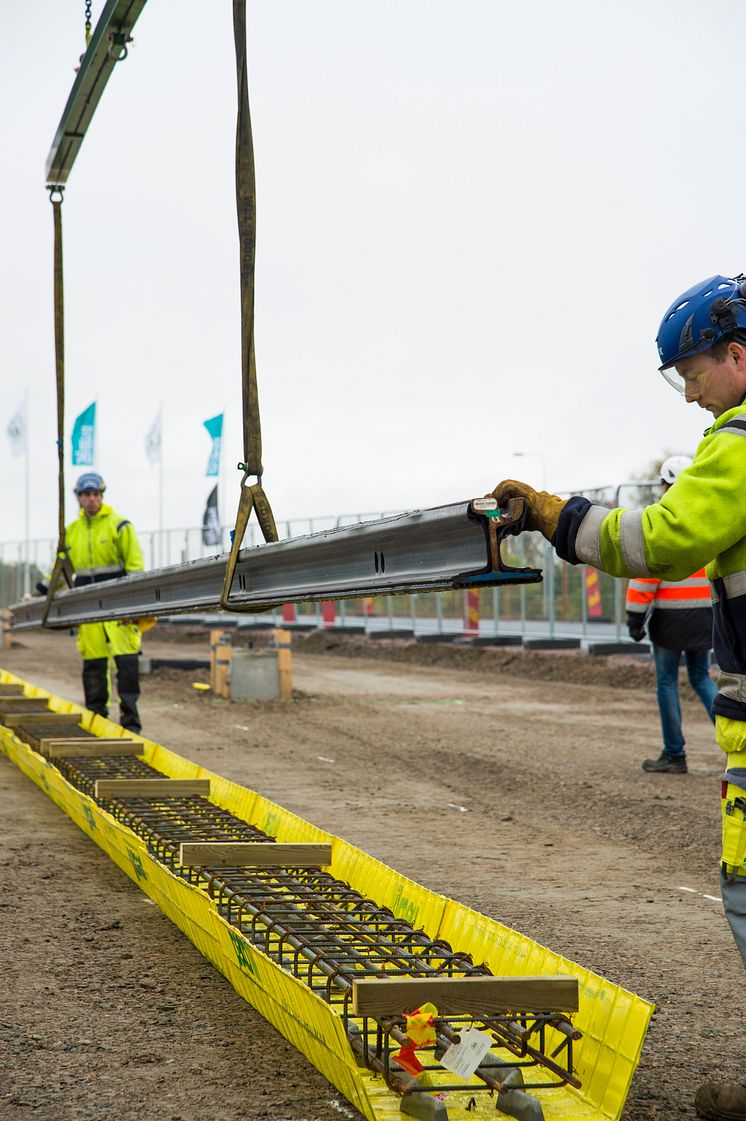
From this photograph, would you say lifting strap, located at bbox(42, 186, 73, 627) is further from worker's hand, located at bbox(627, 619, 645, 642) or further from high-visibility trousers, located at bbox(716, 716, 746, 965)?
high-visibility trousers, located at bbox(716, 716, 746, 965)

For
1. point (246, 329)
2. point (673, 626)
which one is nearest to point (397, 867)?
point (246, 329)

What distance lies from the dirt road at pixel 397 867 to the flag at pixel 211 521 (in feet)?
75.4

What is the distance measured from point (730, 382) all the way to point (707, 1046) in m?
2.18

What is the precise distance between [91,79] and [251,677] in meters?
8.81

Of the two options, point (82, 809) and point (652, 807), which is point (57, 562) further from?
point (652, 807)

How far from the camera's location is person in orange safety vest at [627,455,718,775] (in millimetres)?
9375

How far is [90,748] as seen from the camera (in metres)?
9.12

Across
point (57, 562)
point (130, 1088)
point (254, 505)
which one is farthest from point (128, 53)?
point (130, 1088)

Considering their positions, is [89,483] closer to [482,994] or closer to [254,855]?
[254,855]

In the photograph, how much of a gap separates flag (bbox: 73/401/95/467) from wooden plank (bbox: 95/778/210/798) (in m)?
32.4

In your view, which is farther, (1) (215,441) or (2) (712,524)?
(1) (215,441)

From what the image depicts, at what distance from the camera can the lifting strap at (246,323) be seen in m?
5.15

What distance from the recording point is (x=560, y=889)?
623 centimetres

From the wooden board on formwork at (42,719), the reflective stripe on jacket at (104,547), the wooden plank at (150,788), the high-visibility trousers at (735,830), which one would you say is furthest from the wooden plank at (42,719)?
the high-visibility trousers at (735,830)
